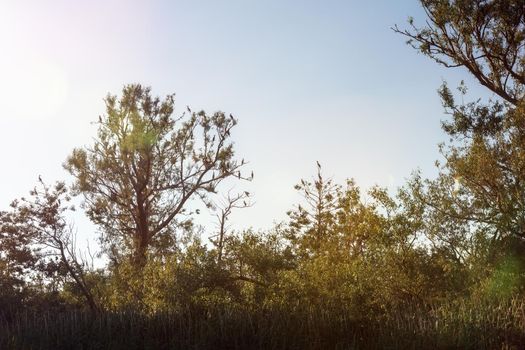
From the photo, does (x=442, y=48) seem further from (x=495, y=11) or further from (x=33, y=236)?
(x=33, y=236)

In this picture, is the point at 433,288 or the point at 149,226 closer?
the point at 433,288

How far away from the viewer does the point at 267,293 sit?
23.1 meters

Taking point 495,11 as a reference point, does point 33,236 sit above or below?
below

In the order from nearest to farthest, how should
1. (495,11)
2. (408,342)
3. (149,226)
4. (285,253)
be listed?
(408,342)
(495,11)
(285,253)
(149,226)

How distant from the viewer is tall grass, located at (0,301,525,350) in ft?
51.5

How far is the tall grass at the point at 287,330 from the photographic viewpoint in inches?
619

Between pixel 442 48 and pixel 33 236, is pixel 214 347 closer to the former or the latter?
pixel 442 48

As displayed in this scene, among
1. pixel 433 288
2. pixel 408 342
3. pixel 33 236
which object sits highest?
pixel 33 236

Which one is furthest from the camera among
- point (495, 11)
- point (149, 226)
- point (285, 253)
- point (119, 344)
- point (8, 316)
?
point (149, 226)

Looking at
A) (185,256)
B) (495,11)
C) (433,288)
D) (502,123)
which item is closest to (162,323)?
(185,256)

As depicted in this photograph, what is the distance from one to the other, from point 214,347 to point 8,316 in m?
19.2

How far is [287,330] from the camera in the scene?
1788 cm

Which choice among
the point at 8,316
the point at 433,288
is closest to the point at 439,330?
the point at 433,288

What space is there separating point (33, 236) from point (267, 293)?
663 inches
